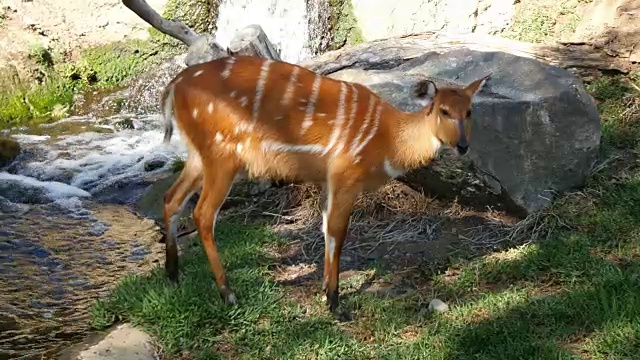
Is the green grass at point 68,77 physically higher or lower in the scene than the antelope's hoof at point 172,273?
lower

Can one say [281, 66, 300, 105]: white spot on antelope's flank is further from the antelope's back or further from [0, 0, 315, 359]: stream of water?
[0, 0, 315, 359]: stream of water

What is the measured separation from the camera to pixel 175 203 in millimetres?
4930

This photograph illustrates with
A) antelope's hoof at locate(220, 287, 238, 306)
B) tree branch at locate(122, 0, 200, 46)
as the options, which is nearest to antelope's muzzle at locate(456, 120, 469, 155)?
antelope's hoof at locate(220, 287, 238, 306)

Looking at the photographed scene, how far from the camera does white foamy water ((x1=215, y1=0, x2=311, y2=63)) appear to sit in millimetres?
11062

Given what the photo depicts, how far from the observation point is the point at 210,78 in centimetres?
463

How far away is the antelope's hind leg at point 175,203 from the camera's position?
4883mm

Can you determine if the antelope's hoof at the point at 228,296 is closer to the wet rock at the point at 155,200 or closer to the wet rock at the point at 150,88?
the wet rock at the point at 155,200

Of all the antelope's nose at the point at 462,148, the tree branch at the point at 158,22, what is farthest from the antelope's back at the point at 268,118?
the tree branch at the point at 158,22

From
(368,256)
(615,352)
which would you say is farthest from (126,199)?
(615,352)

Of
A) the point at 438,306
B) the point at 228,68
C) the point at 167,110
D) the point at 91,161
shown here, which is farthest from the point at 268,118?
the point at 91,161

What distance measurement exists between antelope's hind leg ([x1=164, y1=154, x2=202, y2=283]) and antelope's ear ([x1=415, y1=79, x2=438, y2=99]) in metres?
1.43

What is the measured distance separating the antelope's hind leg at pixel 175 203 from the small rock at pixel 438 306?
159 cm

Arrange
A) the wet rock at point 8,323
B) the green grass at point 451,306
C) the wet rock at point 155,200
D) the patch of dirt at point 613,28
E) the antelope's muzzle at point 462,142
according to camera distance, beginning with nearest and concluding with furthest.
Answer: the green grass at point 451,306, the antelope's muzzle at point 462,142, the wet rock at point 8,323, the wet rock at point 155,200, the patch of dirt at point 613,28

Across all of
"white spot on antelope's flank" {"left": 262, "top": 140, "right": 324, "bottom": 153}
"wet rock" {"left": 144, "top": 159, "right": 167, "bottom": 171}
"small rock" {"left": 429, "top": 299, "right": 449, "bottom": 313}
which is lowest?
"wet rock" {"left": 144, "top": 159, "right": 167, "bottom": 171}
